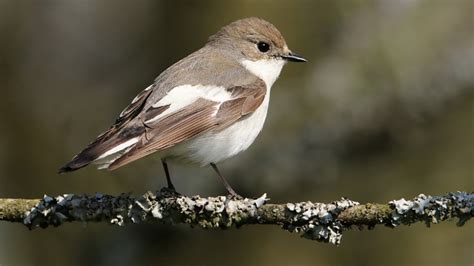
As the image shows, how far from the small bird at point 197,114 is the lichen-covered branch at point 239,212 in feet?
0.73

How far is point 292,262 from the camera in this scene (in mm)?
6781

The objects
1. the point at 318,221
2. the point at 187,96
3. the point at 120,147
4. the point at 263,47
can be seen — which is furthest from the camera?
the point at 263,47

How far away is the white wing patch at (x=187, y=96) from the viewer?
449 centimetres

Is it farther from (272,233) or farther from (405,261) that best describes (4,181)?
(405,261)

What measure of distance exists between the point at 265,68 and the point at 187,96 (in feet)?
3.70

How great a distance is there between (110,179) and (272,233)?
154cm

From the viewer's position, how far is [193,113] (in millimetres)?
4512

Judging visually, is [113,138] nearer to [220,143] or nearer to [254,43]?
[220,143]

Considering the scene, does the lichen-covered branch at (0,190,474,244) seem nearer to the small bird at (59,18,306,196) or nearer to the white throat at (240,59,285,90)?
the small bird at (59,18,306,196)

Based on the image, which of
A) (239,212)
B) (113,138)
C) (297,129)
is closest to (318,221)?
(239,212)

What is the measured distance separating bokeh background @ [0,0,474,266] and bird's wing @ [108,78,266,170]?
0.91 metres

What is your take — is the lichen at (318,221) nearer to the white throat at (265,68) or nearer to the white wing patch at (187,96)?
the white wing patch at (187,96)

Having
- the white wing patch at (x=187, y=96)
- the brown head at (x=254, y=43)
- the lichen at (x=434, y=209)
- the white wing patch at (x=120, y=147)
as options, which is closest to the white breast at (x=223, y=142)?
the white wing patch at (x=187, y=96)

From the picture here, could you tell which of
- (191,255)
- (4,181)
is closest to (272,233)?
(191,255)
